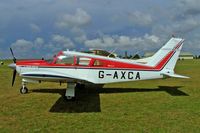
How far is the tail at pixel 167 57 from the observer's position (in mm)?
13570

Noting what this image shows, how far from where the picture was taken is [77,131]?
6.86 m

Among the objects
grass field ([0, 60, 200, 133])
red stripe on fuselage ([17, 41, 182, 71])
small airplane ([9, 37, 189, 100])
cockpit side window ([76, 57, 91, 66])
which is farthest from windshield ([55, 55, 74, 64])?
grass field ([0, 60, 200, 133])

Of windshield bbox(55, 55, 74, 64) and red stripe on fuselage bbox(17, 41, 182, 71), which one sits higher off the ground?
windshield bbox(55, 55, 74, 64)

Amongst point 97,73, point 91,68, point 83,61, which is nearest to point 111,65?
point 97,73

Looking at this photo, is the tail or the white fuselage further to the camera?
the tail

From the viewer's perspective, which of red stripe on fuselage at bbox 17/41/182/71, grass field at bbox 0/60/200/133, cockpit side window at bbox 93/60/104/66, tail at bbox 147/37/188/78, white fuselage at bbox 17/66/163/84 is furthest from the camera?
tail at bbox 147/37/188/78

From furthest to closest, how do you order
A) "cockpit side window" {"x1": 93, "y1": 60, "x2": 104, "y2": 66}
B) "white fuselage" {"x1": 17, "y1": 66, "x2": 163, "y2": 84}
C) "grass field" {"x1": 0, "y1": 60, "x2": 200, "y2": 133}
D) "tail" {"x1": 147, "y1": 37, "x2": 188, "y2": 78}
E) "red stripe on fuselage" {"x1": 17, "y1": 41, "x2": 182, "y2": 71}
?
"tail" {"x1": 147, "y1": 37, "x2": 188, "y2": 78}
"cockpit side window" {"x1": 93, "y1": 60, "x2": 104, "y2": 66}
"red stripe on fuselage" {"x1": 17, "y1": 41, "x2": 182, "y2": 71}
"white fuselage" {"x1": 17, "y1": 66, "x2": 163, "y2": 84}
"grass field" {"x1": 0, "y1": 60, "x2": 200, "y2": 133}

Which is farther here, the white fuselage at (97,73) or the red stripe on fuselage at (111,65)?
the red stripe on fuselage at (111,65)

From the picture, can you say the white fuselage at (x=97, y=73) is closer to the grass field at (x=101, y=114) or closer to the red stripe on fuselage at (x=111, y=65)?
the red stripe on fuselage at (x=111, y=65)

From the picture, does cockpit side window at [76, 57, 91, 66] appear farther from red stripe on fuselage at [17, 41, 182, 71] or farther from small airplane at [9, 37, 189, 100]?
red stripe on fuselage at [17, 41, 182, 71]

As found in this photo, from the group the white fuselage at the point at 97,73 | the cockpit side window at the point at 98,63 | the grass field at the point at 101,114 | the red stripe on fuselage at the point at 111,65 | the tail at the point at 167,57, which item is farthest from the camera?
the tail at the point at 167,57

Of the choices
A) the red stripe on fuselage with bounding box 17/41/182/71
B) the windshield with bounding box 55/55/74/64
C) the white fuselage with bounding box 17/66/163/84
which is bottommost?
the white fuselage with bounding box 17/66/163/84

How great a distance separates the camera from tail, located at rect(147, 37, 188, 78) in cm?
1357

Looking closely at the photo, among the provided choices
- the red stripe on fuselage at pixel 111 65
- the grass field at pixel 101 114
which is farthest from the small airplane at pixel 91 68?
the grass field at pixel 101 114
